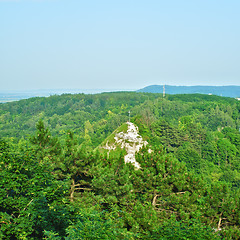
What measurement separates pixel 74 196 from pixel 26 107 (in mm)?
137263

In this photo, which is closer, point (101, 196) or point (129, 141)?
point (101, 196)

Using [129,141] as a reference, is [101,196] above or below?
below

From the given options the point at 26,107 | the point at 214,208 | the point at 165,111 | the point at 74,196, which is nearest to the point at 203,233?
the point at 214,208

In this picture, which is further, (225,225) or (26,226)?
(225,225)

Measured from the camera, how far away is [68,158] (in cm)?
1742

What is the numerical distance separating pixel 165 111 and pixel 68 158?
102008 millimetres

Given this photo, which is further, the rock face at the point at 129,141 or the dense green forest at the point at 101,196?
the rock face at the point at 129,141

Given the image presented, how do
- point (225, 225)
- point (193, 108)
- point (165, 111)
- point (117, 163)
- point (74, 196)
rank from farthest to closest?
point (193, 108) < point (165, 111) < point (117, 163) < point (74, 196) < point (225, 225)

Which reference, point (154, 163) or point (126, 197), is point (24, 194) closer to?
point (126, 197)

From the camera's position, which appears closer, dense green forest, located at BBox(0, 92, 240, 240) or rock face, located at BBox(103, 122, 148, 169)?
dense green forest, located at BBox(0, 92, 240, 240)

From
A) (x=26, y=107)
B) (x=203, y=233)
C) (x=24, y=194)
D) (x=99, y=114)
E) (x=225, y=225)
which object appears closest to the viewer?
(x=203, y=233)

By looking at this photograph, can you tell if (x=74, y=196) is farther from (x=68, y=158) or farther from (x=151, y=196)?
(x=151, y=196)

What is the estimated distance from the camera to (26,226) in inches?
431

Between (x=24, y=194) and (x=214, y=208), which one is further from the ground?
(x=24, y=194)
